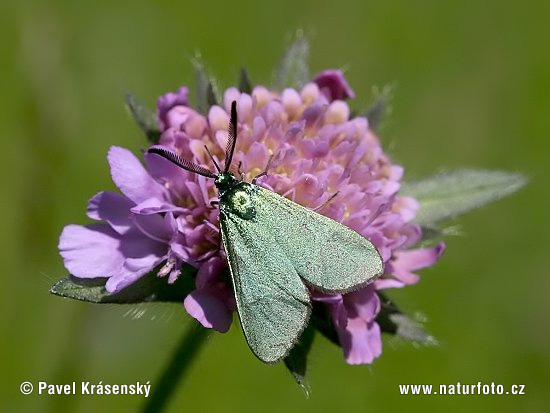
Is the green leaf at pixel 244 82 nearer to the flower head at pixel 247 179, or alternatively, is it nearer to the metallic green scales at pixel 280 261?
the flower head at pixel 247 179

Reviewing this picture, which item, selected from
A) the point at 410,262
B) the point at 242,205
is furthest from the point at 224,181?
the point at 410,262

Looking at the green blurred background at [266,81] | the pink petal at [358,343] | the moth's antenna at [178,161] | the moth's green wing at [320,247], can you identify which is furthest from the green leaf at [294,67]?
the pink petal at [358,343]

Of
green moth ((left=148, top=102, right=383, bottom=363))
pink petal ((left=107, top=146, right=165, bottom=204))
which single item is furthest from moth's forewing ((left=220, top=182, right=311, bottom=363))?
pink petal ((left=107, top=146, right=165, bottom=204))

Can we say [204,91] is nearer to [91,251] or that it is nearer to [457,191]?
[91,251]

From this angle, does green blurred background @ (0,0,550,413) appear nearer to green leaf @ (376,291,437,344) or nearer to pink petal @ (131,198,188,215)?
pink petal @ (131,198,188,215)

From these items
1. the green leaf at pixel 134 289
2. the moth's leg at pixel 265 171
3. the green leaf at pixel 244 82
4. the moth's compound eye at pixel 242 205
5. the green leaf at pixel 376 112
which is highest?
the green leaf at pixel 376 112

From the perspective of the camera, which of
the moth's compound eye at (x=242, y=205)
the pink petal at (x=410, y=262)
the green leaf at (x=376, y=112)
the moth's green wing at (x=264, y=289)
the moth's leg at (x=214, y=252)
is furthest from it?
the green leaf at (x=376, y=112)
